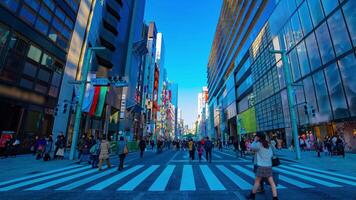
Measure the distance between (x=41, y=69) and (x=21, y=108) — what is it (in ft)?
15.0

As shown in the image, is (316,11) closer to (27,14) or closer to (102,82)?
(102,82)

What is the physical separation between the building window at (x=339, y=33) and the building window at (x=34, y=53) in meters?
28.4

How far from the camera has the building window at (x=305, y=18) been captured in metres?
22.1

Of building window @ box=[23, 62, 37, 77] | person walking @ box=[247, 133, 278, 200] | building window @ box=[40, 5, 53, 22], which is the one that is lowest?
person walking @ box=[247, 133, 278, 200]

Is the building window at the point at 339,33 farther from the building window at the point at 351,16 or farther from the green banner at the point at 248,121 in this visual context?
the green banner at the point at 248,121

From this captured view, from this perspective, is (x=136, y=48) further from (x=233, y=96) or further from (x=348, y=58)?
(x=348, y=58)

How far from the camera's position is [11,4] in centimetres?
1616

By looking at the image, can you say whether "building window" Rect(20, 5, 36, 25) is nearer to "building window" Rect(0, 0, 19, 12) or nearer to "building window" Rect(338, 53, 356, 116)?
"building window" Rect(0, 0, 19, 12)

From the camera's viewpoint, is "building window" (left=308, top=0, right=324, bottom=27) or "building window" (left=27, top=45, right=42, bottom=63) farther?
"building window" (left=308, top=0, right=324, bottom=27)

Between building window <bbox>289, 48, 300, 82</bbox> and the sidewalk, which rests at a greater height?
building window <bbox>289, 48, 300, 82</bbox>

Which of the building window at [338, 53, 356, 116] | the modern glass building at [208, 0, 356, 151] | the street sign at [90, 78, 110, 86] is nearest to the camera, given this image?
the street sign at [90, 78, 110, 86]

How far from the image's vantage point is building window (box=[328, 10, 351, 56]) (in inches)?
693

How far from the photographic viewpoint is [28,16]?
18.0 metres

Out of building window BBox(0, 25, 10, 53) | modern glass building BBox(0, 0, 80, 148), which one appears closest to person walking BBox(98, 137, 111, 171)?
modern glass building BBox(0, 0, 80, 148)
